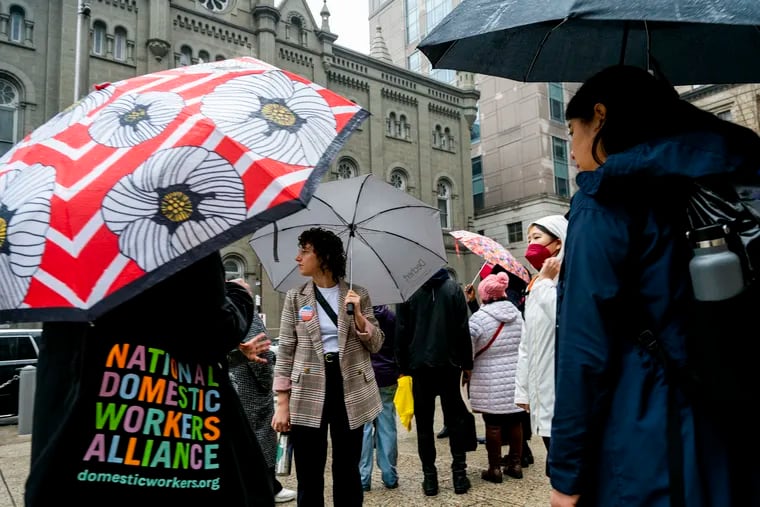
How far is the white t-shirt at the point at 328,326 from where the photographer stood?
370cm

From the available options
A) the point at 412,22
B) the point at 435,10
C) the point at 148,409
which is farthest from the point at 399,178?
the point at 148,409

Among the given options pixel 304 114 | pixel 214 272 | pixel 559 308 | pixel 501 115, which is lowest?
pixel 559 308

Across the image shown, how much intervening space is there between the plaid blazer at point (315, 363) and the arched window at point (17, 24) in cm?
2141

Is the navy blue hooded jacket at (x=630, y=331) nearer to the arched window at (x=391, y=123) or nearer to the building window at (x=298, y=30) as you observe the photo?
the building window at (x=298, y=30)

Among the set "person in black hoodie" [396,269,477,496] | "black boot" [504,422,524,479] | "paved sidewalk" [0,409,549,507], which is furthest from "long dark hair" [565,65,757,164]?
"black boot" [504,422,524,479]

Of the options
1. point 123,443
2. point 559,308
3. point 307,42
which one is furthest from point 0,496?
point 307,42

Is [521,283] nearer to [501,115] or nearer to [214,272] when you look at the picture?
[214,272]

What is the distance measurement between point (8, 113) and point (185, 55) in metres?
6.77

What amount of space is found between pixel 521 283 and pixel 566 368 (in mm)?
6444

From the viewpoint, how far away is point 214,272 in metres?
2.00

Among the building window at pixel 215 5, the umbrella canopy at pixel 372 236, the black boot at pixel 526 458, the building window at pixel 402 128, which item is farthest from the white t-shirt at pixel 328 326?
the building window at pixel 402 128

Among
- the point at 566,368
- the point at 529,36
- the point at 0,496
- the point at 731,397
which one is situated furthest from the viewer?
the point at 0,496

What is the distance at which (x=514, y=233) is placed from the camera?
110 feet

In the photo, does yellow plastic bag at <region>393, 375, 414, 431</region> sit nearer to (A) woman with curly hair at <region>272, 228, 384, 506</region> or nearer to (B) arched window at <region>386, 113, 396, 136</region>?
(A) woman with curly hair at <region>272, 228, 384, 506</region>
